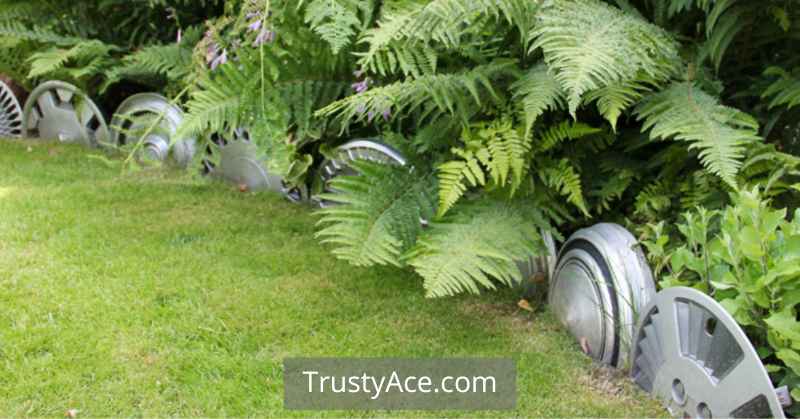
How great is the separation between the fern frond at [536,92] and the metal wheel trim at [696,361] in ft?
1.81

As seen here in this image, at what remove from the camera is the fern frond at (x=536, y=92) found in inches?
78.2

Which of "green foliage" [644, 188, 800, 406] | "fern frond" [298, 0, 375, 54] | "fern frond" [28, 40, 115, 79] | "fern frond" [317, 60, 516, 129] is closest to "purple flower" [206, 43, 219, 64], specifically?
"fern frond" [298, 0, 375, 54]

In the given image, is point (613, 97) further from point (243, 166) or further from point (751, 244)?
point (243, 166)

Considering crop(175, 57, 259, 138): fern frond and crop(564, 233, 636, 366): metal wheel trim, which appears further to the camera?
crop(175, 57, 259, 138): fern frond

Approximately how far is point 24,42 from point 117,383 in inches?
120

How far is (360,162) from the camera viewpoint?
8.05 feet

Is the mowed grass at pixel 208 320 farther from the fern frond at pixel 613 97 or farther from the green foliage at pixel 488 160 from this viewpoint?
the fern frond at pixel 613 97

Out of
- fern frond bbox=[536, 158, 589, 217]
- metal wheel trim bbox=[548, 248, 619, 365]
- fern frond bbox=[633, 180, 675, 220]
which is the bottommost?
metal wheel trim bbox=[548, 248, 619, 365]

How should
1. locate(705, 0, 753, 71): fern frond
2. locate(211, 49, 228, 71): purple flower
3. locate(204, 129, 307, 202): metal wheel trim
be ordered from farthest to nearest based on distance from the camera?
locate(204, 129, 307, 202): metal wheel trim, locate(211, 49, 228, 71): purple flower, locate(705, 0, 753, 71): fern frond

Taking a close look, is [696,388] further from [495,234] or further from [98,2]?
[98,2]

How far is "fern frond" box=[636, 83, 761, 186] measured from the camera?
1.86 m

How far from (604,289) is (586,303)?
10 centimetres

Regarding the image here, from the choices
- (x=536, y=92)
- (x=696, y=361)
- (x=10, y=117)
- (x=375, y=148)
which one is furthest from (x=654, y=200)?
(x=10, y=117)

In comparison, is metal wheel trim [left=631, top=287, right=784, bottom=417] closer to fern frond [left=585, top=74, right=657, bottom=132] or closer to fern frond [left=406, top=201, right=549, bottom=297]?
fern frond [left=406, top=201, right=549, bottom=297]
